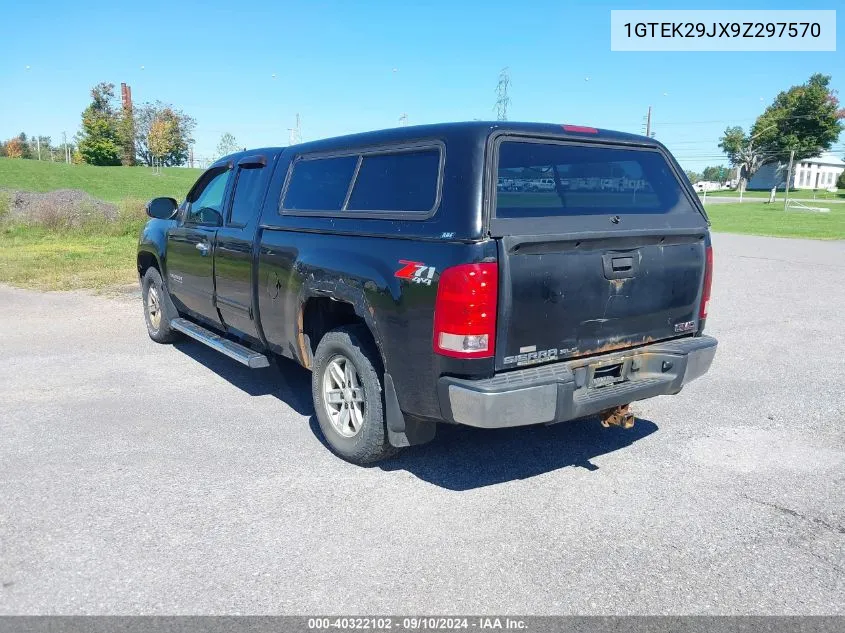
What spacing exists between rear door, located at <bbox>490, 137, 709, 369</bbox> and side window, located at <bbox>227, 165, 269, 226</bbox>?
2.27 m

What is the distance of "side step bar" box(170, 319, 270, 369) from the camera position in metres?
5.06

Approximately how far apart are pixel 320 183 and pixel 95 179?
69.1m

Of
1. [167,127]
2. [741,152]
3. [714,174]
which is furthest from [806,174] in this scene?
[167,127]

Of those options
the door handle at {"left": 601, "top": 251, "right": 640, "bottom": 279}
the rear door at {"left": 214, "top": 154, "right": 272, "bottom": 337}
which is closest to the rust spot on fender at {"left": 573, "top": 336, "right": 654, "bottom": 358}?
the door handle at {"left": 601, "top": 251, "right": 640, "bottom": 279}

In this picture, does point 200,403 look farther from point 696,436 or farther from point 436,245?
point 696,436

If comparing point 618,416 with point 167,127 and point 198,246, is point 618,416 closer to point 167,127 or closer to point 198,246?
point 198,246

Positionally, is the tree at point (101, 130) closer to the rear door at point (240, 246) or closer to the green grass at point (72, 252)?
the green grass at point (72, 252)

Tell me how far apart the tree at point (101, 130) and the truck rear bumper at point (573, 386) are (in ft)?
310

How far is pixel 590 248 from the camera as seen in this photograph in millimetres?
3549

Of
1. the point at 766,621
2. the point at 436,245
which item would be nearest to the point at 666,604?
the point at 766,621

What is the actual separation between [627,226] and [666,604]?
75.8 inches

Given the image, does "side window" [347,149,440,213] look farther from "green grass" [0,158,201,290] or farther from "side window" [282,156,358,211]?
"green grass" [0,158,201,290]

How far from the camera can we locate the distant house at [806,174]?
316 feet

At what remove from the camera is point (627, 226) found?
371cm
